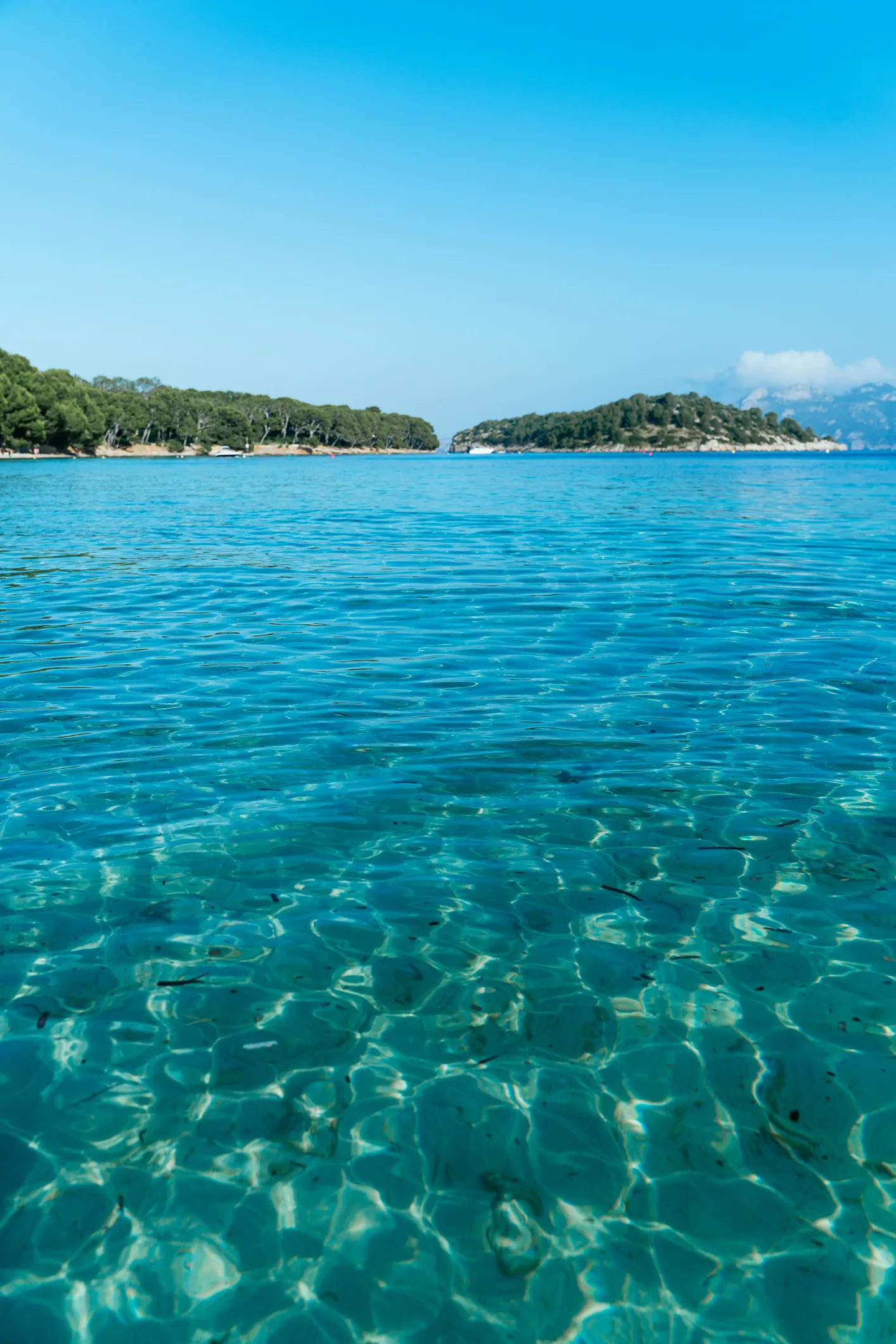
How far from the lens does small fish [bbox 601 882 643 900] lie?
6.09 metres

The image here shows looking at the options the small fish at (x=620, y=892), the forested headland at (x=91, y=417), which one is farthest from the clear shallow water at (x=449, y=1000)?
the forested headland at (x=91, y=417)

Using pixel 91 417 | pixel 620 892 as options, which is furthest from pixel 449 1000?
pixel 91 417

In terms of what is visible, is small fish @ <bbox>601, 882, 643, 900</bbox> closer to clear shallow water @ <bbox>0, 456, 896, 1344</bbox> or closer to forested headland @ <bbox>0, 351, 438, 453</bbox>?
clear shallow water @ <bbox>0, 456, 896, 1344</bbox>

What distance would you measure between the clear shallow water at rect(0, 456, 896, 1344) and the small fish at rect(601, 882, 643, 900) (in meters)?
0.02

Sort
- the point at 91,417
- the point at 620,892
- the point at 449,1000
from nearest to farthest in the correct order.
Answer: the point at 449,1000 → the point at 620,892 → the point at 91,417

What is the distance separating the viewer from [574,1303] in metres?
3.37

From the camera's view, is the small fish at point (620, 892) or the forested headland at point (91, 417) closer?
the small fish at point (620, 892)

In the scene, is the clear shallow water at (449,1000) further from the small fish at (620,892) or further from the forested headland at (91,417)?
the forested headland at (91,417)

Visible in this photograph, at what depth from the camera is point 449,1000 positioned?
505 centimetres

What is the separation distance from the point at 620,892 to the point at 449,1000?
5.45 feet

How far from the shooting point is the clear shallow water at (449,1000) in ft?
11.5

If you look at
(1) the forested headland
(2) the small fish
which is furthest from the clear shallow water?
(1) the forested headland

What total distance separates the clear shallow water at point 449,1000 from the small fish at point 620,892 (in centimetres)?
2

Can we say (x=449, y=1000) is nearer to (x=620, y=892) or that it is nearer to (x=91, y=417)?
(x=620, y=892)
